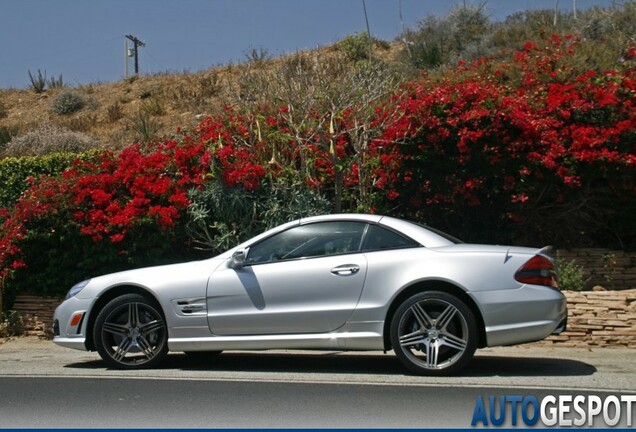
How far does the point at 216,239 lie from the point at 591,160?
5.38 metres

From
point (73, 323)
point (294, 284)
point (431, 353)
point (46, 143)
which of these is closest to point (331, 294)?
point (294, 284)

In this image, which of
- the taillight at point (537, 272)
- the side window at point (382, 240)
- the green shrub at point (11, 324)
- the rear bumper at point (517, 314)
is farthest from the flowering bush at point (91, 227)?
the taillight at point (537, 272)

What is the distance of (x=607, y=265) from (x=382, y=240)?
5.59 meters

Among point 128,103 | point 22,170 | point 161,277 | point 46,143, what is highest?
point 128,103

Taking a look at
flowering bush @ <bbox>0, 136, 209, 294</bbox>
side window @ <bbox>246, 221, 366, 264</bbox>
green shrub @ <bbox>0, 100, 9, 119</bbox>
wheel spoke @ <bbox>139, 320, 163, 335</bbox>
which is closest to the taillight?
side window @ <bbox>246, 221, 366, 264</bbox>

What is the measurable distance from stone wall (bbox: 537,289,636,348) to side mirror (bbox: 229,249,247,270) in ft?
13.4

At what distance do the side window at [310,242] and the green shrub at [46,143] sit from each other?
1414cm

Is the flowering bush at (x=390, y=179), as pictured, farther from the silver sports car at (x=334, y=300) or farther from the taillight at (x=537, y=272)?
the taillight at (x=537, y=272)

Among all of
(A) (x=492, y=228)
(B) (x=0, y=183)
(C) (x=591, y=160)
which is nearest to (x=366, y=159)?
(A) (x=492, y=228)

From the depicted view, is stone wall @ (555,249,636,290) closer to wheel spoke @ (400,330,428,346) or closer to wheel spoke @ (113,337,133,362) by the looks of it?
wheel spoke @ (400,330,428,346)

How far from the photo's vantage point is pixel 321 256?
27.5 ft

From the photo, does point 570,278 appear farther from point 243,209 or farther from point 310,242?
point 243,209

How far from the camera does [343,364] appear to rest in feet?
29.9

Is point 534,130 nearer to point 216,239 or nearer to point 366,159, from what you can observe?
point 366,159
